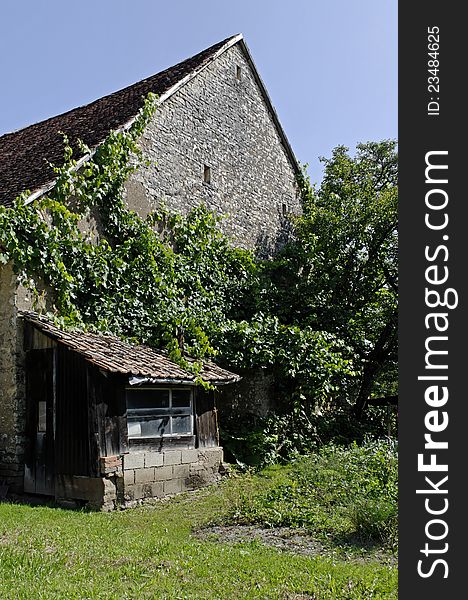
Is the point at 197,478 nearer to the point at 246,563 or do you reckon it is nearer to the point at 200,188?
the point at 246,563

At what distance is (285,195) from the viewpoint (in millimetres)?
19922

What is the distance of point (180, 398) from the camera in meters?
12.1

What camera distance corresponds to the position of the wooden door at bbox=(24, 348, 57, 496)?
10820mm

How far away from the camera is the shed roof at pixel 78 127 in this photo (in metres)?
13.1

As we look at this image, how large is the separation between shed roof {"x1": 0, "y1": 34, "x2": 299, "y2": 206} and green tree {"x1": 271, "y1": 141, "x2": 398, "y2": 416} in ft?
12.5

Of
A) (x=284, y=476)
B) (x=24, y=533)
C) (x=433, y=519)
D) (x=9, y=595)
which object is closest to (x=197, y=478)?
(x=284, y=476)

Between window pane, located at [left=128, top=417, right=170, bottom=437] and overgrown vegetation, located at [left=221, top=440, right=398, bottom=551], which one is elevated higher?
window pane, located at [left=128, top=417, right=170, bottom=437]

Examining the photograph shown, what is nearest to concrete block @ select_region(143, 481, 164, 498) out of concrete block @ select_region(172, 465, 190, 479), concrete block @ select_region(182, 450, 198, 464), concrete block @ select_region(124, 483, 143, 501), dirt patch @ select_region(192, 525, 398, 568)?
concrete block @ select_region(124, 483, 143, 501)

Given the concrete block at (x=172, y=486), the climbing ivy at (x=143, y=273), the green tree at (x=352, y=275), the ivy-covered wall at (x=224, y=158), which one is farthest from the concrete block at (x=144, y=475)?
the green tree at (x=352, y=275)

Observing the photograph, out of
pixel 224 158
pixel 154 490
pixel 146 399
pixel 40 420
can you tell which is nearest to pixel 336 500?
pixel 154 490

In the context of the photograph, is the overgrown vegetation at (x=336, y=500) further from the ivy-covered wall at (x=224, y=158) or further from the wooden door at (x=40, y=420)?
the ivy-covered wall at (x=224, y=158)

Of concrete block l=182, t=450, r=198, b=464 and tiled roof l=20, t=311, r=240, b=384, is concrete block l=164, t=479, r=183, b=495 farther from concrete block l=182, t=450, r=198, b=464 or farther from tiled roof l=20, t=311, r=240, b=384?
tiled roof l=20, t=311, r=240, b=384

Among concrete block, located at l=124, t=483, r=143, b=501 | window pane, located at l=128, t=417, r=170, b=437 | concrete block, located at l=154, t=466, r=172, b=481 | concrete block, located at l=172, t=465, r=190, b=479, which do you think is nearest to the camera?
concrete block, located at l=124, t=483, r=143, b=501

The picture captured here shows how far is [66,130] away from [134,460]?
9128 millimetres
